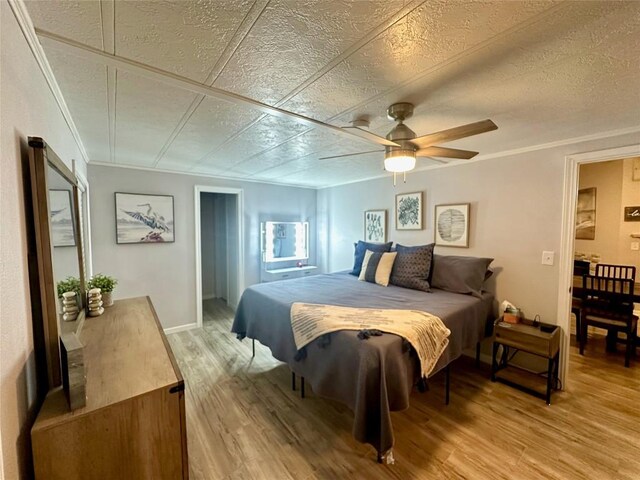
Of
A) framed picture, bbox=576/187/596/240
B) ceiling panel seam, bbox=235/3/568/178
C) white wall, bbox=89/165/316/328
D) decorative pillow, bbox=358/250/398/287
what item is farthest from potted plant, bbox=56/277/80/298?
framed picture, bbox=576/187/596/240

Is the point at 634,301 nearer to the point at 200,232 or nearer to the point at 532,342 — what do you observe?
the point at 532,342

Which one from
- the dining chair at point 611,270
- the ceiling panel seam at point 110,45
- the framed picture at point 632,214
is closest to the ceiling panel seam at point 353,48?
the ceiling panel seam at point 110,45

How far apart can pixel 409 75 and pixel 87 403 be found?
6.57ft

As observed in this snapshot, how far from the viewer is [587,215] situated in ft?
15.4

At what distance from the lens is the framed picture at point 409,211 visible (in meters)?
3.70

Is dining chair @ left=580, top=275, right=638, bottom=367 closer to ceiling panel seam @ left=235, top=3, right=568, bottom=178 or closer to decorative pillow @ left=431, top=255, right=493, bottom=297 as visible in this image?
decorative pillow @ left=431, top=255, right=493, bottom=297

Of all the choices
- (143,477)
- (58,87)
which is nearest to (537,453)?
(143,477)

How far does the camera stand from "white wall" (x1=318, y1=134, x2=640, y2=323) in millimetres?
2631

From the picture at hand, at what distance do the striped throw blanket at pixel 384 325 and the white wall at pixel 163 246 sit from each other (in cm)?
243

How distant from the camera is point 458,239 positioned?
3314 mm

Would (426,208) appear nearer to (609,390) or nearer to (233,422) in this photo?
(609,390)

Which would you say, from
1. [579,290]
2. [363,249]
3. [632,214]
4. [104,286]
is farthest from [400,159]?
[632,214]

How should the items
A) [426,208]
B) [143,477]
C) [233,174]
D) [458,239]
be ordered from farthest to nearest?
[233,174]
[426,208]
[458,239]
[143,477]

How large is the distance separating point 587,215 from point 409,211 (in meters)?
3.35
